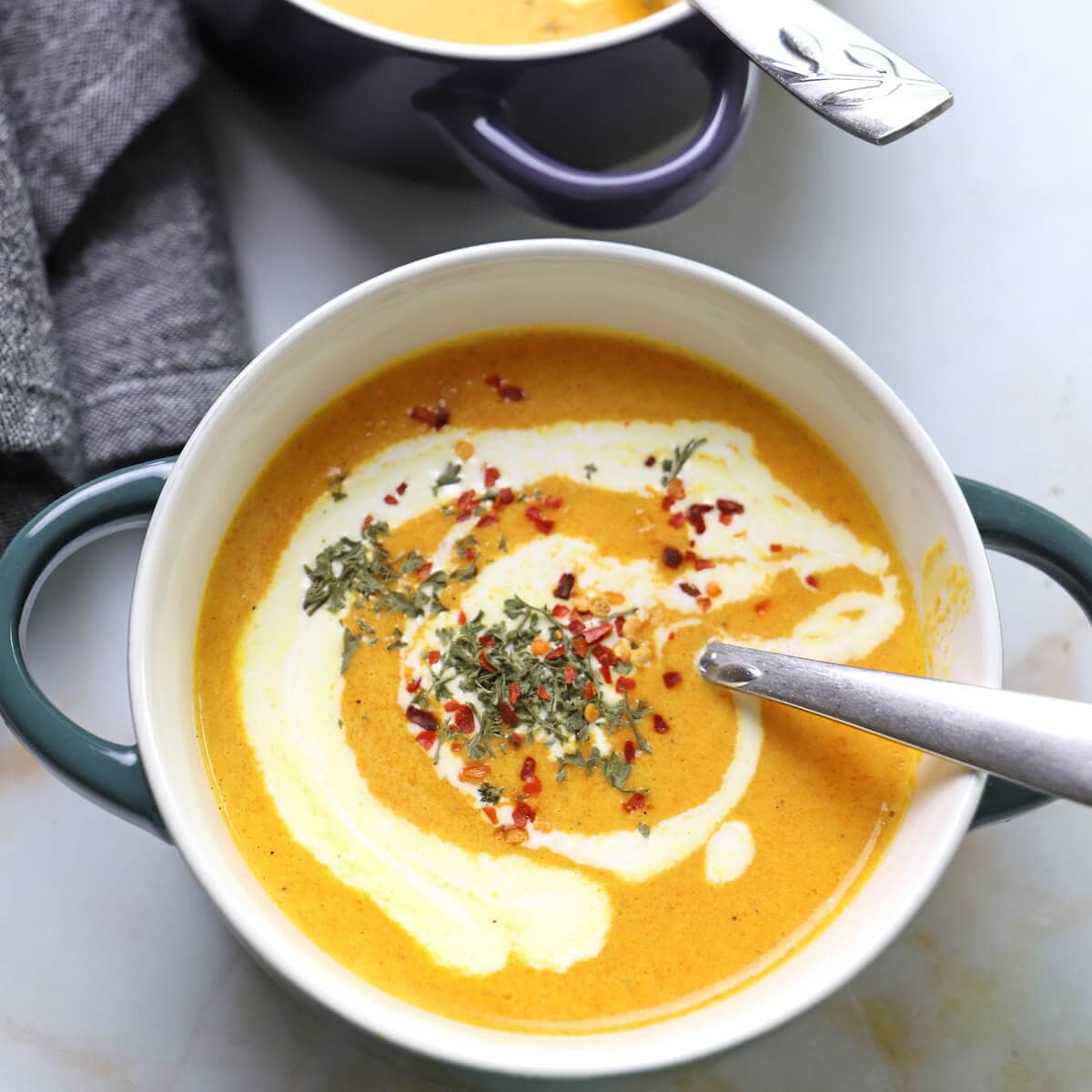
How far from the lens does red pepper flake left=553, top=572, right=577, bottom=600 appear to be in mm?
1311

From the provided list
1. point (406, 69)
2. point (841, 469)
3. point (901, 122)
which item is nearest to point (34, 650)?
point (406, 69)

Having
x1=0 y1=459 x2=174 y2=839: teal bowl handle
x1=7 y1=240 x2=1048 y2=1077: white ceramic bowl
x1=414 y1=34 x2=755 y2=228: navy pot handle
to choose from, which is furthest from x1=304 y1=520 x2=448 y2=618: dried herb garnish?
x1=414 y1=34 x2=755 y2=228: navy pot handle

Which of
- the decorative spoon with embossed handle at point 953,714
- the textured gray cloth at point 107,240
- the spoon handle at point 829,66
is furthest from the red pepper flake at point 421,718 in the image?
the spoon handle at point 829,66

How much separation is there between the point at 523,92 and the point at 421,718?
2.09ft

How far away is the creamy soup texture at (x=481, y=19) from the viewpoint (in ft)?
4.69

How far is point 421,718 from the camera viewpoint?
127 cm

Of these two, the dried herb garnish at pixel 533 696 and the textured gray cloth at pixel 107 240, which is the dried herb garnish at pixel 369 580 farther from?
the textured gray cloth at pixel 107 240

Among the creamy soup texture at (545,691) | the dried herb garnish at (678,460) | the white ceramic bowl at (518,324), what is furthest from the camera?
the dried herb garnish at (678,460)

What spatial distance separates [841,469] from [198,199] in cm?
79

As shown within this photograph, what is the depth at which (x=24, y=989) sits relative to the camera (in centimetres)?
139

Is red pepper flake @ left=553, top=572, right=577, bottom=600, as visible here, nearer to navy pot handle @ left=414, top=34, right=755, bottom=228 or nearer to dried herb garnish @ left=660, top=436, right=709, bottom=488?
dried herb garnish @ left=660, top=436, right=709, bottom=488

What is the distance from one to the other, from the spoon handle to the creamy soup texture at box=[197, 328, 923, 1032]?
0.30 m

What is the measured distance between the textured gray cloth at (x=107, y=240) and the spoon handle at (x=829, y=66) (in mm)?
612

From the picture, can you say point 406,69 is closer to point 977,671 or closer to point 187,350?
point 187,350
